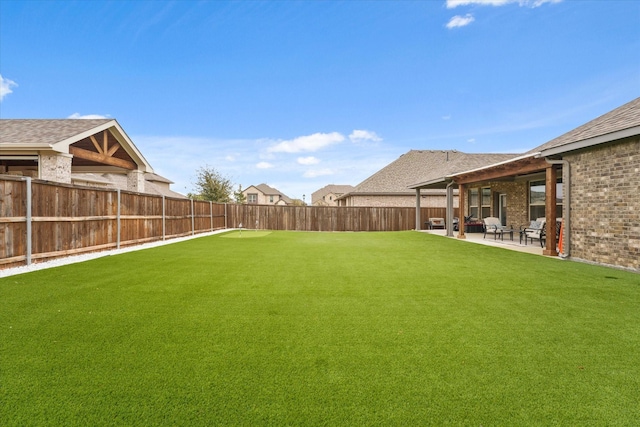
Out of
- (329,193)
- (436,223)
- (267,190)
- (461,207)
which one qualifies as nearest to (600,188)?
Answer: (461,207)

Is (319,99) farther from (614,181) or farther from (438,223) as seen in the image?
(614,181)

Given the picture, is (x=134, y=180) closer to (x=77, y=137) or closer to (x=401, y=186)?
(x=77, y=137)

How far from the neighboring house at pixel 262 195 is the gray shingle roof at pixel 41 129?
4741cm

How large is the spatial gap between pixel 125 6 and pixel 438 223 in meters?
19.9

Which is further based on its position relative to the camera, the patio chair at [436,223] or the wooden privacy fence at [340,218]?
the wooden privacy fence at [340,218]

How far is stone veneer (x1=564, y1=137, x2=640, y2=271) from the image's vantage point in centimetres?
687

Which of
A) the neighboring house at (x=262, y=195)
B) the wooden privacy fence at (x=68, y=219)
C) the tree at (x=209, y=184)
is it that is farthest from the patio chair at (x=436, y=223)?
the neighboring house at (x=262, y=195)

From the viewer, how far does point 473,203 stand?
20578 millimetres

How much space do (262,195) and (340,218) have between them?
1620 inches

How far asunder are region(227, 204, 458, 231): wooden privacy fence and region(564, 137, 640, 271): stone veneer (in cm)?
1448

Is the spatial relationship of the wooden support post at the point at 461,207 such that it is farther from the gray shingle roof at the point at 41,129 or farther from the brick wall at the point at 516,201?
the gray shingle roof at the point at 41,129

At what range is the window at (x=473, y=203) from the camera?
20.2m

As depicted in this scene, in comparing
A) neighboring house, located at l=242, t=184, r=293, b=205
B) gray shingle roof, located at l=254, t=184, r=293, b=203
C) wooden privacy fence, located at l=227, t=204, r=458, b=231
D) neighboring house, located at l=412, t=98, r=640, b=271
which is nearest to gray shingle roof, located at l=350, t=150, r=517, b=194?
wooden privacy fence, located at l=227, t=204, r=458, b=231

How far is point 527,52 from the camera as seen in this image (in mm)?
14031
